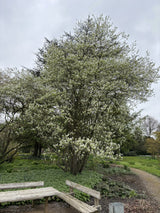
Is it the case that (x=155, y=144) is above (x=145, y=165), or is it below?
above

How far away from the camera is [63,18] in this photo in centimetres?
941

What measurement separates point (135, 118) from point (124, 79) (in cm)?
291

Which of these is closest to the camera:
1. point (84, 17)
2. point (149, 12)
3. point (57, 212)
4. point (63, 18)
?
point (57, 212)

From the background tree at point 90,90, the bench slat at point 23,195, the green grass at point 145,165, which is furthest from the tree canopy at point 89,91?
the green grass at point 145,165

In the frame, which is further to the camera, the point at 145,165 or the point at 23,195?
the point at 145,165

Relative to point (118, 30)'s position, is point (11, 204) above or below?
below

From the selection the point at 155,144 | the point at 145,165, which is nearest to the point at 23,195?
the point at 145,165

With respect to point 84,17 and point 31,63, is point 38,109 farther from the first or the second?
point 31,63

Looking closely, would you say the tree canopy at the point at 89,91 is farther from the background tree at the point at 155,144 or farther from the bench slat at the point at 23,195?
the background tree at the point at 155,144

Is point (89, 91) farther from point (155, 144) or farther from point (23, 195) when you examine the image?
point (155, 144)

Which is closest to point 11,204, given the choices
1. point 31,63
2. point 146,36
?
point 146,36

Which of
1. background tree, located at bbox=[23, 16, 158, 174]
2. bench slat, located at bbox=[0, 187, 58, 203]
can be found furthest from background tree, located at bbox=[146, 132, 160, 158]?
→ bench slat, located at bbox=[0, 187, 58, 203]

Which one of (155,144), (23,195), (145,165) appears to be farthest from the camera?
(155,144)

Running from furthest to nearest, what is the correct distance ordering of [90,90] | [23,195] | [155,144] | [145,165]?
[155,144] < [145,165] < [90,90] < [23,195]
